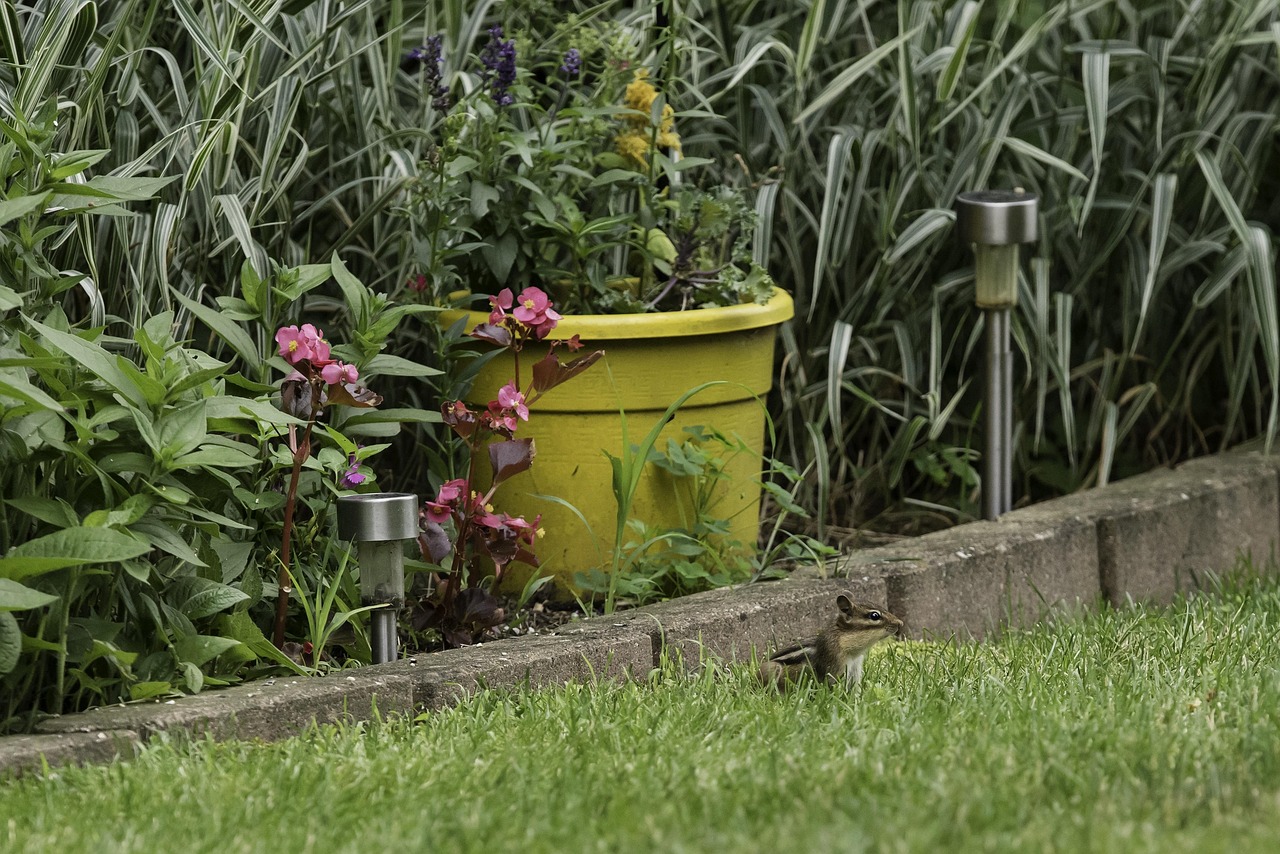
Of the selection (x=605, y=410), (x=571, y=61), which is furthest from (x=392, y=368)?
(x=571, y=61)

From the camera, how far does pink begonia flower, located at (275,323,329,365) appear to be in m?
3.25

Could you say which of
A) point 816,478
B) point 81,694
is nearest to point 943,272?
point 816,478

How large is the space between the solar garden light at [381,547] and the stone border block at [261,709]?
6.3 inches

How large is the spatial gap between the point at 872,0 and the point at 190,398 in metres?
2.63

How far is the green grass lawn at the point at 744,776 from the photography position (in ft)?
7.70

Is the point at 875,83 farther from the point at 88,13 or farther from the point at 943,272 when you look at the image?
the point at 88,13

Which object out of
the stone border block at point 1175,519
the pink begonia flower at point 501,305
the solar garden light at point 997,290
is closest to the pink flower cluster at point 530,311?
the pink begonia flower at point 501,305

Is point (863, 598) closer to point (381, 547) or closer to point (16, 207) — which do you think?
point (381, 547)

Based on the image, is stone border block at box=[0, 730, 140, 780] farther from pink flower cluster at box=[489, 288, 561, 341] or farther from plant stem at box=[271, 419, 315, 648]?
pink flower cluster at box=[489, 288, 561, 341]

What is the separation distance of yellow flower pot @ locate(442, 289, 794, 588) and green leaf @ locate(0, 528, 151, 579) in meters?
1.27

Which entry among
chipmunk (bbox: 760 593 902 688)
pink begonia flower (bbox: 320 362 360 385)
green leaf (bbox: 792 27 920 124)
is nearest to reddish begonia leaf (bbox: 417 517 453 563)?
pink begonia flower (bbox: 320 362 360 385)

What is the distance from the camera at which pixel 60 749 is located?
280cm

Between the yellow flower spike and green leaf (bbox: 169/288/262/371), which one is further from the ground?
the yellow flower spike

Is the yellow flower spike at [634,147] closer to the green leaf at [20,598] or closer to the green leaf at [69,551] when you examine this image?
the green leaf at [69,551]
